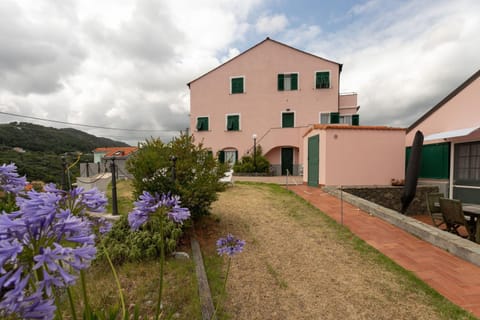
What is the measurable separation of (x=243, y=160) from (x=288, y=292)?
13.7 metres

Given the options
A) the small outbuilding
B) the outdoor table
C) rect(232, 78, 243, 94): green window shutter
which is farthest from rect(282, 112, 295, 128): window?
the outdoor table

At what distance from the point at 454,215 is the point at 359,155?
463cm

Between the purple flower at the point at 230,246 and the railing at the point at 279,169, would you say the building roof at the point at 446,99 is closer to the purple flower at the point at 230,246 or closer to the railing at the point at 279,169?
the railing at the point at 279,169

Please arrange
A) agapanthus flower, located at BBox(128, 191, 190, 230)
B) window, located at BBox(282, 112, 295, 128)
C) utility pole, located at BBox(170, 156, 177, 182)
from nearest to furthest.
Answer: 1. agapanthus flower, located at BBox(128, 191, 190, 230)
2. utility pole, located at BBox(170, 156, 177, 182)
3. window, located at BBox(282, 112, 295, 128)

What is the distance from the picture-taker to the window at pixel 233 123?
57.8 feet

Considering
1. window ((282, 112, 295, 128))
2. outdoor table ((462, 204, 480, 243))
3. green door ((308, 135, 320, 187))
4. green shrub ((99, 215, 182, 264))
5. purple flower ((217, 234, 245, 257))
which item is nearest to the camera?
purple flower ((217, 234, 245, 257))

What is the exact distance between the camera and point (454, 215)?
4551mm

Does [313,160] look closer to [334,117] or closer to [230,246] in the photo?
[334,117]

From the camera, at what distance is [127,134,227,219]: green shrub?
3861 millimetres

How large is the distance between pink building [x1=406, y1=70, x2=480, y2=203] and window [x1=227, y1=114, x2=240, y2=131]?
37.8 ft

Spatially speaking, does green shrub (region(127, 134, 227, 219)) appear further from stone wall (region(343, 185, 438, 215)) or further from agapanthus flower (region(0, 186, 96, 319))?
stone wall (region(343, 185, 438, 215))

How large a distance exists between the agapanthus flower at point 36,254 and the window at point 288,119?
Answer: 17345 mm

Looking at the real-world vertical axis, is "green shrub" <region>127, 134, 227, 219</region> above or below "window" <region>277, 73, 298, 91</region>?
below

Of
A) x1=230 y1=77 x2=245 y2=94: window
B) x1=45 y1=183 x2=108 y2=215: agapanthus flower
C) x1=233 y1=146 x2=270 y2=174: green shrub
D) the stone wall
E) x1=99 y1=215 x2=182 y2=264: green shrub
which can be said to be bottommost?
the stone wall
